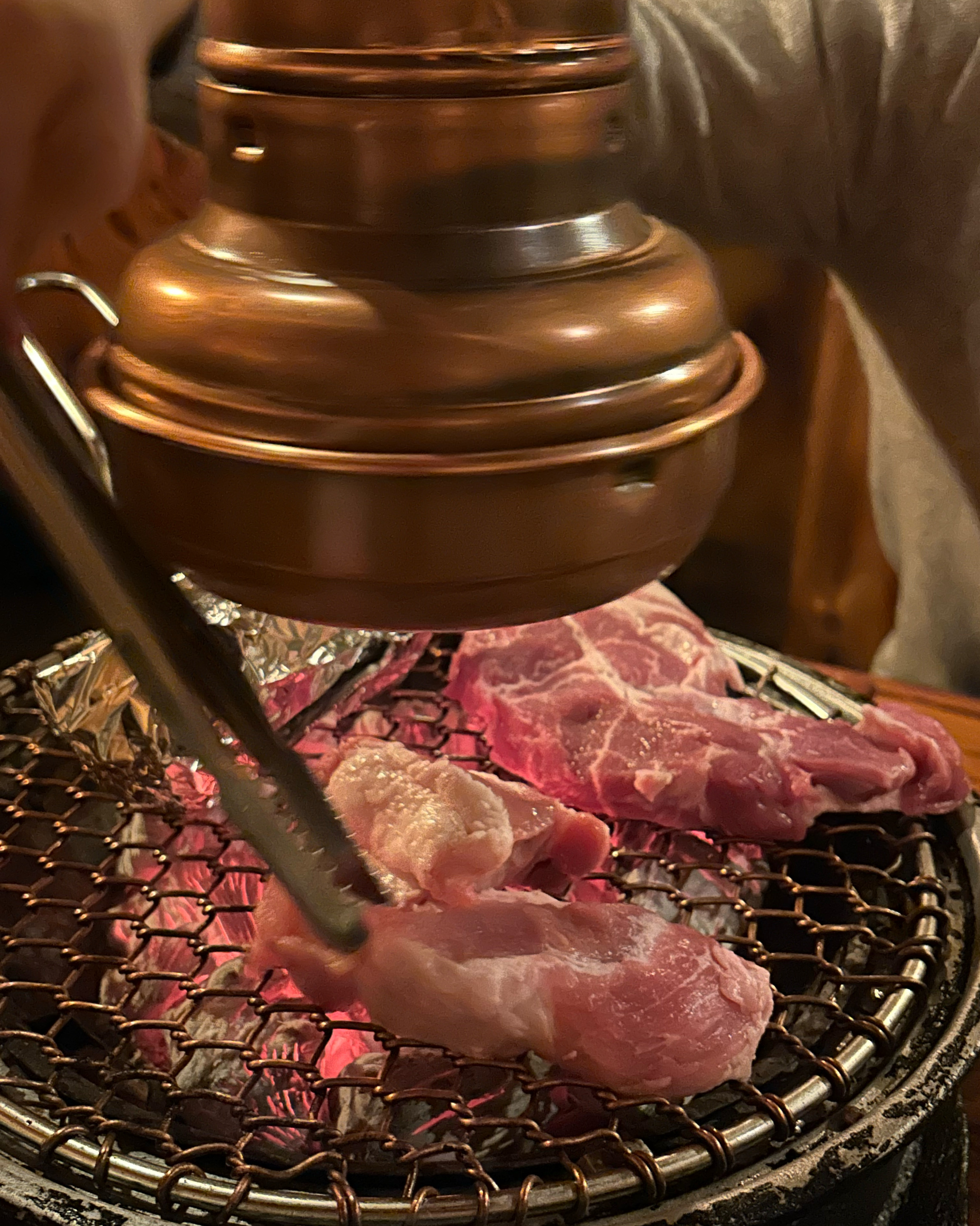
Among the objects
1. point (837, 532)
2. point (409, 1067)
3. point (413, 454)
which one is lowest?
point (837, 532)

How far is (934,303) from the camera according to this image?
1521 mm

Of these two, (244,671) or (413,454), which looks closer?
(413,454)

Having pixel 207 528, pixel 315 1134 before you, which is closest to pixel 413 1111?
pixel 315 1134

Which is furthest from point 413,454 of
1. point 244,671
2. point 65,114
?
point 244,671

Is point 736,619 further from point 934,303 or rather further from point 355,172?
point 355,172

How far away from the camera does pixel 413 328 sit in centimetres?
55

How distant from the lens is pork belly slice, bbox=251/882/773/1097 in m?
0.94

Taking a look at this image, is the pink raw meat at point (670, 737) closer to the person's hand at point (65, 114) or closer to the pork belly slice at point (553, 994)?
the pork belly slice at point (553, 994)

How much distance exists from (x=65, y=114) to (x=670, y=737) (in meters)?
0.93

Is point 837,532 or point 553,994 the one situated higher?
point 553,994

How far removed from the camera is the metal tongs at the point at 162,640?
26.2 inches

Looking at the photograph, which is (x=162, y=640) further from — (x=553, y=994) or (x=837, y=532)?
(x=837, y=532)

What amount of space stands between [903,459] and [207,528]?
1890mm

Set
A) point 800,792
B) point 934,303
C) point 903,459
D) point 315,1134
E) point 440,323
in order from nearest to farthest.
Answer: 1. point 440,323
2. point 315,1134
3. point 800,792
4. point 934,303
5. point 903,459
